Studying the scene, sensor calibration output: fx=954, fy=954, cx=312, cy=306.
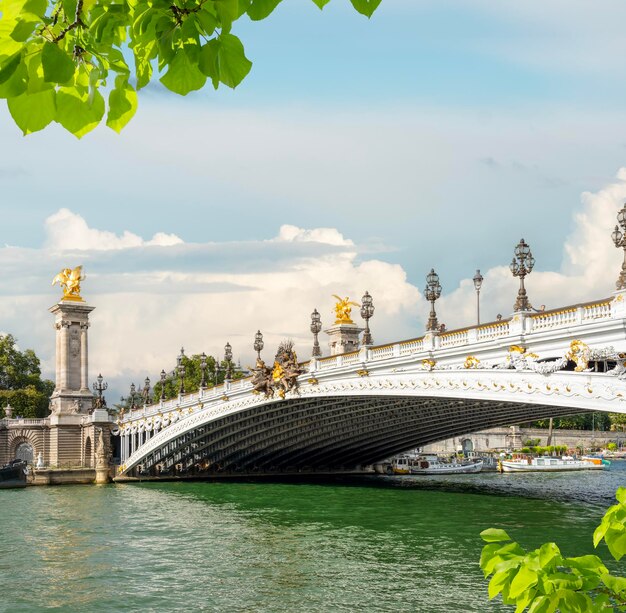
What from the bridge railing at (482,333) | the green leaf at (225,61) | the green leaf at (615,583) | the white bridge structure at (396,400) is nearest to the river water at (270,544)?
the white bridge structure at (396,400)

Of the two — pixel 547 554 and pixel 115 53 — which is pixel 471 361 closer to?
pixel 547 554

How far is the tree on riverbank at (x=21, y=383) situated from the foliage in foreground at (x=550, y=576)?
3477 inches

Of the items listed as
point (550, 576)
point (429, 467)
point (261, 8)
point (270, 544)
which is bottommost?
point (270, 544)

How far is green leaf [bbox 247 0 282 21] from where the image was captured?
3.40m

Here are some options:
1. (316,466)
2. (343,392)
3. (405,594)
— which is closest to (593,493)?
(343,392)

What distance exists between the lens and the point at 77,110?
3430mm

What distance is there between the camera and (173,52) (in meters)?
3.60

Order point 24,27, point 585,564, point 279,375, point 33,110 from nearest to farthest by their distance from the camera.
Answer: point 24,27, point 33,110, point 585,564, point 279,375

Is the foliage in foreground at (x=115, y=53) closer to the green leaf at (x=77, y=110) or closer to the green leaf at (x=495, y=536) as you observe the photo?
the green leaf at (x=77, y=110)

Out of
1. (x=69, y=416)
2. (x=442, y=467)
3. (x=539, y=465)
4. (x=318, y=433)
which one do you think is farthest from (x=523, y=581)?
(x=539, y=465)

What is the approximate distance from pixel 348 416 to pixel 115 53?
169 feet

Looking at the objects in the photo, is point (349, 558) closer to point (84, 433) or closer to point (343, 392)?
point (343, 392)

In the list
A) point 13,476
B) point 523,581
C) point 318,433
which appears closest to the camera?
point 523,581

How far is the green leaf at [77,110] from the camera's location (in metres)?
3.41
